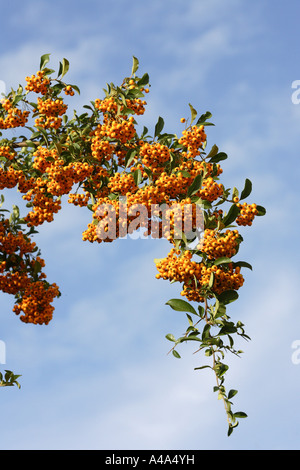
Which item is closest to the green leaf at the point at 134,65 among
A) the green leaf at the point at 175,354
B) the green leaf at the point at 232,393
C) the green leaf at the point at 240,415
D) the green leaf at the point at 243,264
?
the green leaf at the point at 243,264

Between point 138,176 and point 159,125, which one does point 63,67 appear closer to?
point 159,125

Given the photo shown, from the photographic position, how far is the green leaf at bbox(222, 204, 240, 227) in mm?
6777

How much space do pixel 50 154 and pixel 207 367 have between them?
348 cm

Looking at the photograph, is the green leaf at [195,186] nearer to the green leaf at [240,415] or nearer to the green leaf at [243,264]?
the green leaf at [243,264]

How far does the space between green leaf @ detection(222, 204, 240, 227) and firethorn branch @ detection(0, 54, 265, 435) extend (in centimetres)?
1

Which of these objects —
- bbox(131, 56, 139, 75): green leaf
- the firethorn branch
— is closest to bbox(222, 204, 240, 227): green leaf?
the firethorn branch

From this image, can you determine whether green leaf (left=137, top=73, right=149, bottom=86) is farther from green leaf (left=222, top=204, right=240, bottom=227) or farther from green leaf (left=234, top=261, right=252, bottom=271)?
green leaf (left=234, top=261, right=252, bottom=271)

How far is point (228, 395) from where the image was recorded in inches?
244

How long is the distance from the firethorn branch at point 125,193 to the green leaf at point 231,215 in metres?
0.01

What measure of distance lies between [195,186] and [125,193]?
851 millimetres

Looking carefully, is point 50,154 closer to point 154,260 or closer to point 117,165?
point 117,165

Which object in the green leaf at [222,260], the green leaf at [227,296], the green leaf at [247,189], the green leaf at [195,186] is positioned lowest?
the green leaf at [227,296]

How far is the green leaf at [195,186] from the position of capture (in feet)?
22.0

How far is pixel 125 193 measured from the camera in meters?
7.00
